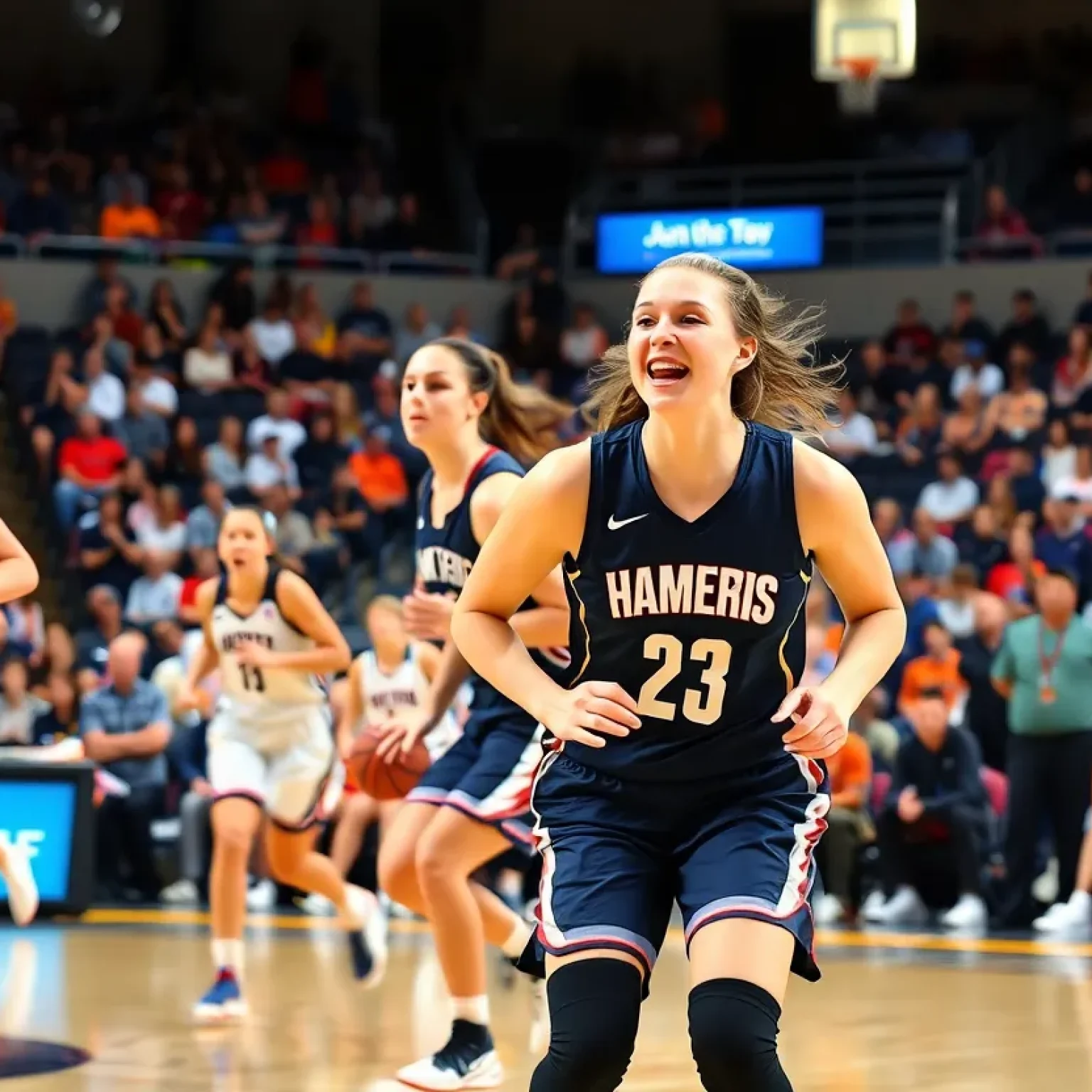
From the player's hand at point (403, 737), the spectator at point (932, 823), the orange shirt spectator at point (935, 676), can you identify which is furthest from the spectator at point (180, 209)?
the player's hand at point (403, 737)

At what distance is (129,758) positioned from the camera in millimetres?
10719

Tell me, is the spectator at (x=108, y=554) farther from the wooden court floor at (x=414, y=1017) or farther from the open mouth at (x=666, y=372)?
the open mouth at (x=666, y=372)

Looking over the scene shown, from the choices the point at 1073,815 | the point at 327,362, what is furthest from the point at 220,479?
the point at 1073,815

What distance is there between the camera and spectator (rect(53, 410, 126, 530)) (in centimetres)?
1351

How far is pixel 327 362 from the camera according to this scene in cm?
1545

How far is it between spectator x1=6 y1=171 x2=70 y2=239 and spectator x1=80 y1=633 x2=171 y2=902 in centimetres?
607

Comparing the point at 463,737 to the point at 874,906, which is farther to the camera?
the point at 874,906

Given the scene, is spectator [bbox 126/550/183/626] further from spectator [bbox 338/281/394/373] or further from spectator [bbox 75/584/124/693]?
spectator [bbox 338/281/394/373]

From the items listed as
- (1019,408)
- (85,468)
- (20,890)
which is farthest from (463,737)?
(1019,408)

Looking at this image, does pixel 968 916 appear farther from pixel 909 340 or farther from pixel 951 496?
pixel 909 340

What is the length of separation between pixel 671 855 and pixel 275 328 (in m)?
12.3

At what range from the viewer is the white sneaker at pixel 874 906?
9555 millimetres

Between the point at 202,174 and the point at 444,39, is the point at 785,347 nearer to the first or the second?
the point at 202,174

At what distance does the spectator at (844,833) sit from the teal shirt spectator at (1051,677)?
73cm
